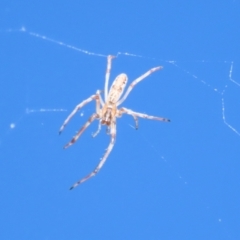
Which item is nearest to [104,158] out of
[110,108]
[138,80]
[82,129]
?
[82,129]

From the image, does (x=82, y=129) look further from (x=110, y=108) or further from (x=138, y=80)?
(x=138, y=80)

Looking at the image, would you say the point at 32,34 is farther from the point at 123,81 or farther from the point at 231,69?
the point at 231,69

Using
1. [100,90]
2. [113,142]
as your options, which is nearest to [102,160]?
[113,142]

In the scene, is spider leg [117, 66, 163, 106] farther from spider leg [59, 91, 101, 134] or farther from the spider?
spider leg [59, 91, 101, 134]

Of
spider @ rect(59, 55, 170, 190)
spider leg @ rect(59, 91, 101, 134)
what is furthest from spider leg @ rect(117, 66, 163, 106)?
spider leg @ rect(59, 91, 101, 134)

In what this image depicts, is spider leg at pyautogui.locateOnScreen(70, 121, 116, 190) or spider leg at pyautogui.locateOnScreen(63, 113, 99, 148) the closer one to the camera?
spider leg at pyautogui.locateOnScreen(70, 121, 116, 190)

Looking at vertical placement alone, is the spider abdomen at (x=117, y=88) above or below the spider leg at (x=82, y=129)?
above

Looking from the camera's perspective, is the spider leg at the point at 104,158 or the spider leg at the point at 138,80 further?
the spider leg at the point at 138,80

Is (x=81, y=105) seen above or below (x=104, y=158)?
above

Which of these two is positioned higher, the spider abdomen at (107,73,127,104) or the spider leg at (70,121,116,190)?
the spider abdomen at (107,73,127,104)

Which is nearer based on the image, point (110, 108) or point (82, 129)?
point (82, 129)

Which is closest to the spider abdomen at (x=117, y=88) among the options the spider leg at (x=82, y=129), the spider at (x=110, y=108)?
the spider at (x=110, y=108)

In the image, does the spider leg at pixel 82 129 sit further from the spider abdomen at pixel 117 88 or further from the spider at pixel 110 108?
the spider abdomen at pixel 117 88

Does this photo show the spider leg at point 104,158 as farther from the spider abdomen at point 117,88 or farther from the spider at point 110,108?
the spider abdomen at point 117,88
